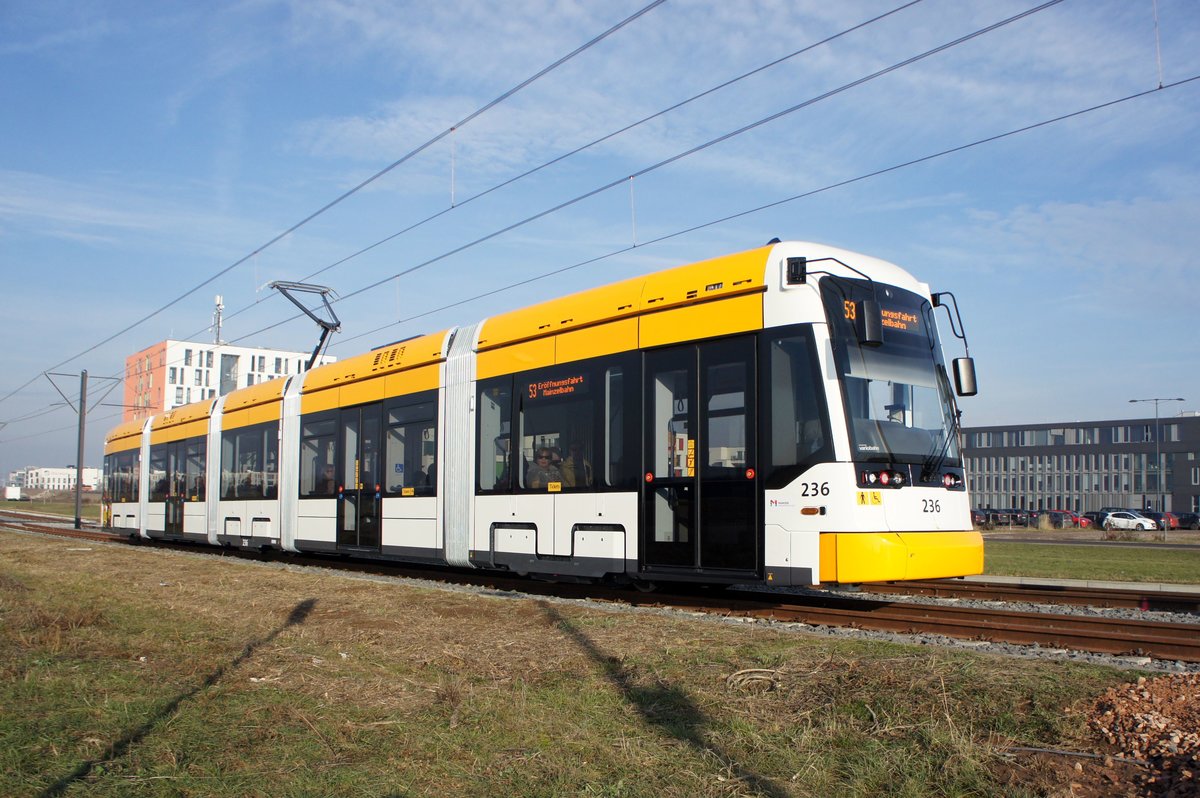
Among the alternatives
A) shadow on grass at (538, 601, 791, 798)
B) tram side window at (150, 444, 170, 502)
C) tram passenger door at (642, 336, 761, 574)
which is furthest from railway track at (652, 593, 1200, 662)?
tram side window at (150, 444, 170, 502)

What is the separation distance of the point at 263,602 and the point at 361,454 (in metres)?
5.63

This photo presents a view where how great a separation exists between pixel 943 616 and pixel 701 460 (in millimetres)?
2975

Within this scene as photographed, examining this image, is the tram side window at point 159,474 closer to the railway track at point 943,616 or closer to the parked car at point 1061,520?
the railway track at point 943,616

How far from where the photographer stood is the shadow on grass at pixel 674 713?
461cm

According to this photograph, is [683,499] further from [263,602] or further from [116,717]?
[116,717]

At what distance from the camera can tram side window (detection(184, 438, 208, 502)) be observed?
2319cm

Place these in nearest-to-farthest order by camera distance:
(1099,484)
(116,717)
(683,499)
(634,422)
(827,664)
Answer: (116,717), (827,664), (683,499), (634,422), (1099,484)

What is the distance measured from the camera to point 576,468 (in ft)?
39.0

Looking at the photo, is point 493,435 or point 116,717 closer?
point 116,717

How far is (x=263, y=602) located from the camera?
11258 mm

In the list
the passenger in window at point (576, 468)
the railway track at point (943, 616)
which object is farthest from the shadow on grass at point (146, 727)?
the railway track at point (943, 616)

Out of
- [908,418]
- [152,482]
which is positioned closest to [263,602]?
[908,418]

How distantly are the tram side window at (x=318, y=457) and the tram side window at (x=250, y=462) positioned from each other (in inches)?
52.1

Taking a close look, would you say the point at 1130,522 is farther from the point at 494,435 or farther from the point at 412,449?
the point at 494,435
